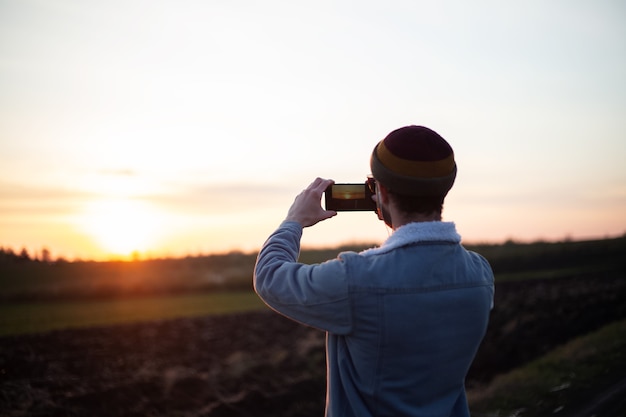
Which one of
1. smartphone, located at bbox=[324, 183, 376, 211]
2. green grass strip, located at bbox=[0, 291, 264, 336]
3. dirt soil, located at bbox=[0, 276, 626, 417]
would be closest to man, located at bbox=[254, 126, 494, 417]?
smartphone, located at bbox=[324, 183, 376, 211]

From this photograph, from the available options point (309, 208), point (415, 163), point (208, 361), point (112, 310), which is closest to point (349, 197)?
point (309, 208)

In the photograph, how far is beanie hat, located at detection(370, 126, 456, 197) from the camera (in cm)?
187

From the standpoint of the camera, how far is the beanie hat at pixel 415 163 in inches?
73.5

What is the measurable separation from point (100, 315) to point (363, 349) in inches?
604

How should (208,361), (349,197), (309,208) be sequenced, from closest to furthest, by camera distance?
(309,208), (349,197), (208,361)

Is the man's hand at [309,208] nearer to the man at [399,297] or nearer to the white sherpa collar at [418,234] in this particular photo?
the man at [399,297]

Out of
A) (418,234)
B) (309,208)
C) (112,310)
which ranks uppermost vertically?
(309,208)

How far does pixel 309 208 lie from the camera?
A: 216cm

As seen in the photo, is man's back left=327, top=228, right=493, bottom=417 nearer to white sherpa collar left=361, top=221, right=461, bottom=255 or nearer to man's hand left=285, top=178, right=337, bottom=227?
white sherpa collar left=361, top=221, right=461, bottom=255

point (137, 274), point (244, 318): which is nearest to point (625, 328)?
point (244, 318)

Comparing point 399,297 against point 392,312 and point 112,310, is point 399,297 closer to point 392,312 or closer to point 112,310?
point 392,312

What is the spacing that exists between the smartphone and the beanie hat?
1.16ft

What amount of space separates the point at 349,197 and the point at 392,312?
63 cm

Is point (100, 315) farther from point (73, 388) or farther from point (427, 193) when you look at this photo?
point (427, 193)
